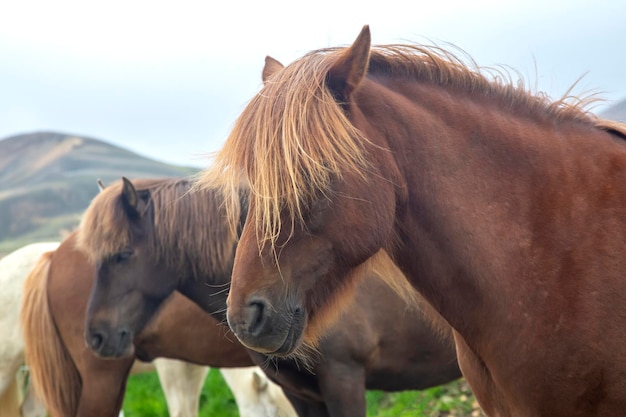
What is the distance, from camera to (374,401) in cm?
733

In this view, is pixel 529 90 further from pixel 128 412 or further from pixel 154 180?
pixel 128 412

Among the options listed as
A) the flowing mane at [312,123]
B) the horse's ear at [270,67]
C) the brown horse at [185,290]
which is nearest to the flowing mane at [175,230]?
the brown horse at [185,290]

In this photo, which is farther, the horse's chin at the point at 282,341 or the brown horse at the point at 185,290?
the brown horse at the point at 185,290

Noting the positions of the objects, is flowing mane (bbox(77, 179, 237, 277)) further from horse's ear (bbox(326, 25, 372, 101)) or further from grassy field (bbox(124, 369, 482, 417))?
grassy field (bbox(124, 369, 482, 417))

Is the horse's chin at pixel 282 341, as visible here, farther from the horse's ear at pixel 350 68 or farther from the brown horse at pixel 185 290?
the brown horse at pixel 185 290

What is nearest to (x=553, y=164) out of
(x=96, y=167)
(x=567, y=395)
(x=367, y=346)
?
(x=567, y=395)

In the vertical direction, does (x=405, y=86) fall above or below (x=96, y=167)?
above

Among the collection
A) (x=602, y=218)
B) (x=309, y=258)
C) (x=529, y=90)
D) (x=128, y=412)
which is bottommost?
(x=128, y=412)

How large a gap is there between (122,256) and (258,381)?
230 centimetres

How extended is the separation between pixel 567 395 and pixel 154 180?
357 cm

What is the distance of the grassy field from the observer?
608 cm

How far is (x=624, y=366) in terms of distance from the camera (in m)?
2.03

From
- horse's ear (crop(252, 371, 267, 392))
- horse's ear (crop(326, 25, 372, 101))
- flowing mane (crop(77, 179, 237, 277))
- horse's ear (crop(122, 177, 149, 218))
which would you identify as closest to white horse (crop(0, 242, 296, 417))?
horse's ear (crop(252, 371, 267, 392))

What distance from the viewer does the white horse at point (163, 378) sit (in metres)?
6.22
